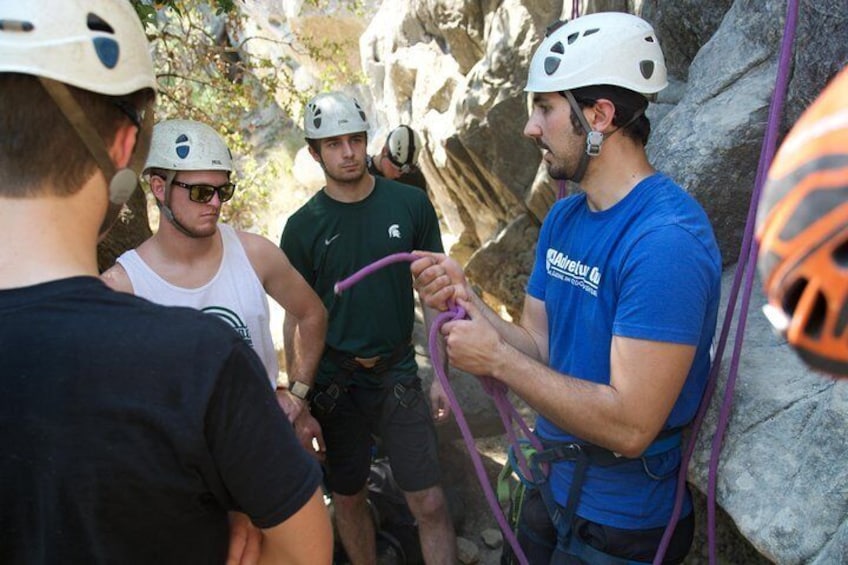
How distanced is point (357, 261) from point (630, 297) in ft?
7.54

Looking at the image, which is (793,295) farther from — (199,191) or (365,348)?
(365,348)

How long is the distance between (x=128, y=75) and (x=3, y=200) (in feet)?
1.16

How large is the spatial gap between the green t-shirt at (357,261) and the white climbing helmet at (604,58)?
1765 mm

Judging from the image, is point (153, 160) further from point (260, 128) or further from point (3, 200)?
point (260, 128)

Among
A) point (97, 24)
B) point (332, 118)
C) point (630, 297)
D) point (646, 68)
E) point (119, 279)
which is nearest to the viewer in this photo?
point (97, 24)

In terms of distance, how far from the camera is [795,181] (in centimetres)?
87

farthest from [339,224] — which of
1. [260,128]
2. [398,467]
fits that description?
[260,128]

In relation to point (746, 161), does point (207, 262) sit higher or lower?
lower

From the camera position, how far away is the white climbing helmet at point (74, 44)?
1.25m

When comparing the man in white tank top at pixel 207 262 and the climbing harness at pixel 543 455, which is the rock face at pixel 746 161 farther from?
the man in white tank top at pixel 207 262

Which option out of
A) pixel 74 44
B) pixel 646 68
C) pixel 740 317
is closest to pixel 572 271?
pixel 740 317

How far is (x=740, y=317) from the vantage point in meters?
2.37

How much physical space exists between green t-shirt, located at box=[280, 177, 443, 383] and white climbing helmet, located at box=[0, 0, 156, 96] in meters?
2.79

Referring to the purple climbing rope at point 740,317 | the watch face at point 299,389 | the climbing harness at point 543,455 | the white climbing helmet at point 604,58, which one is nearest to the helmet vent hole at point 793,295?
the purple climbing rope at point 740,317
